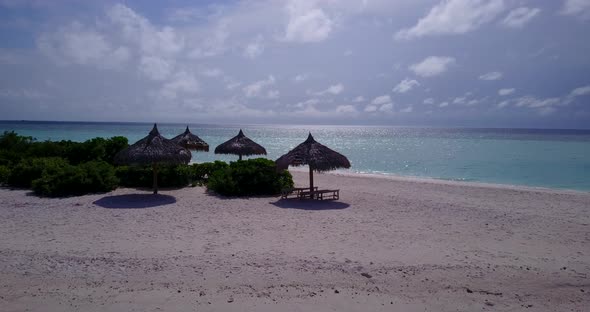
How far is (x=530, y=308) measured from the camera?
485 centimetres

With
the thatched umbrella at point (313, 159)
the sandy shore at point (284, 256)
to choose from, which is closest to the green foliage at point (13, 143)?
the sandy shore at point (284, 256)

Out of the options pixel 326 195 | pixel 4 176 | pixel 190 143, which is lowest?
pixel 326 195

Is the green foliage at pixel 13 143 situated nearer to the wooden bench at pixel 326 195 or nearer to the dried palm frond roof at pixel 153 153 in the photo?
the dried palm frond roof at pixel 153 153

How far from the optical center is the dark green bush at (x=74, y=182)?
11078mm

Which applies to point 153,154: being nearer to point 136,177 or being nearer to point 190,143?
point 136,177

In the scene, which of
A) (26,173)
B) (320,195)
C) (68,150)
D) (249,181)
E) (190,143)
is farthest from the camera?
(190,143)

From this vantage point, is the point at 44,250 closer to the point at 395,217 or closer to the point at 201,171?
the point at 395,217

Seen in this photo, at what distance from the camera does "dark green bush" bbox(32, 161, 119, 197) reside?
1108cm

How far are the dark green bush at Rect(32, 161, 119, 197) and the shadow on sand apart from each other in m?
5.27

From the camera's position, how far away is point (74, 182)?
11234 millimetres

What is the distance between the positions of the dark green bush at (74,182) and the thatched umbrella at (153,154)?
923mm

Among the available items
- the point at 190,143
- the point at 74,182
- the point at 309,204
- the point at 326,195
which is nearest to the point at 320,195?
the point at 326,195

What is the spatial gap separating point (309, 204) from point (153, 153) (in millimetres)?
4658

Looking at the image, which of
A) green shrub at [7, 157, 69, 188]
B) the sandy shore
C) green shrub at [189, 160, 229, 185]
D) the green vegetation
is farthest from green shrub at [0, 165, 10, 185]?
green shrub at [189, 160, 229, 185]
